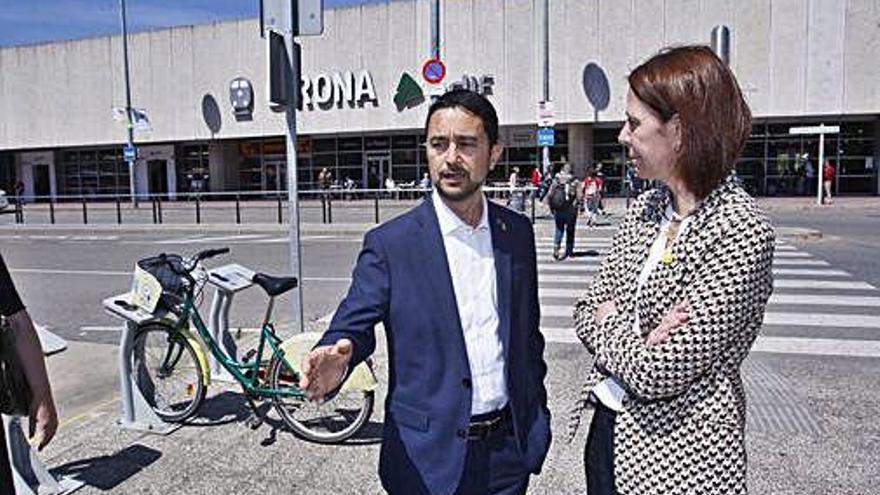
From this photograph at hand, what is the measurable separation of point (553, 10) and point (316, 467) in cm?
3027

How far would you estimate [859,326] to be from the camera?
7.22m

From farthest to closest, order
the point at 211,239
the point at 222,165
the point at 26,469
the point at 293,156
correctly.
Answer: the point at 222,165, the point at 211,239, the point at 293,156, the point at 26,469

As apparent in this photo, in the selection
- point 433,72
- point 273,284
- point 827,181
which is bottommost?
point 273,284

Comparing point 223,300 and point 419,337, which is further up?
point 419,337

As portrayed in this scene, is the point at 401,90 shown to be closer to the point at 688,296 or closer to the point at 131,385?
the point at 131,385

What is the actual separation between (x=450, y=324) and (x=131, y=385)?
125 inches

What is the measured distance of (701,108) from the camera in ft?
5.60

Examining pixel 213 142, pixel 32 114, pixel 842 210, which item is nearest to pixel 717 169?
pixel 842 210

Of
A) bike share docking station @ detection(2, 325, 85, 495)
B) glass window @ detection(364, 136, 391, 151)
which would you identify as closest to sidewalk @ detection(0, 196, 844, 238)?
glass window @ detection(364, 136, 391, 151)

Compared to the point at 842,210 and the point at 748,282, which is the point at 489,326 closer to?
the point at 748,282

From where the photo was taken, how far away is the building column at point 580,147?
33.2 metres

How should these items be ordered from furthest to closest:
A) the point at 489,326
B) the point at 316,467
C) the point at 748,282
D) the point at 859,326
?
the point at 859,326 → the point at 316,467 → the point at 489,326 → the point at 748,282

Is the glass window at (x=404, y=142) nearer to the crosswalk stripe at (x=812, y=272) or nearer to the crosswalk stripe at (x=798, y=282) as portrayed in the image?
the crosswalk stripe at (x=798, y=282)

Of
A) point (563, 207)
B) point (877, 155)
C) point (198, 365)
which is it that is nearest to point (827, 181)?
point (877, 155)
